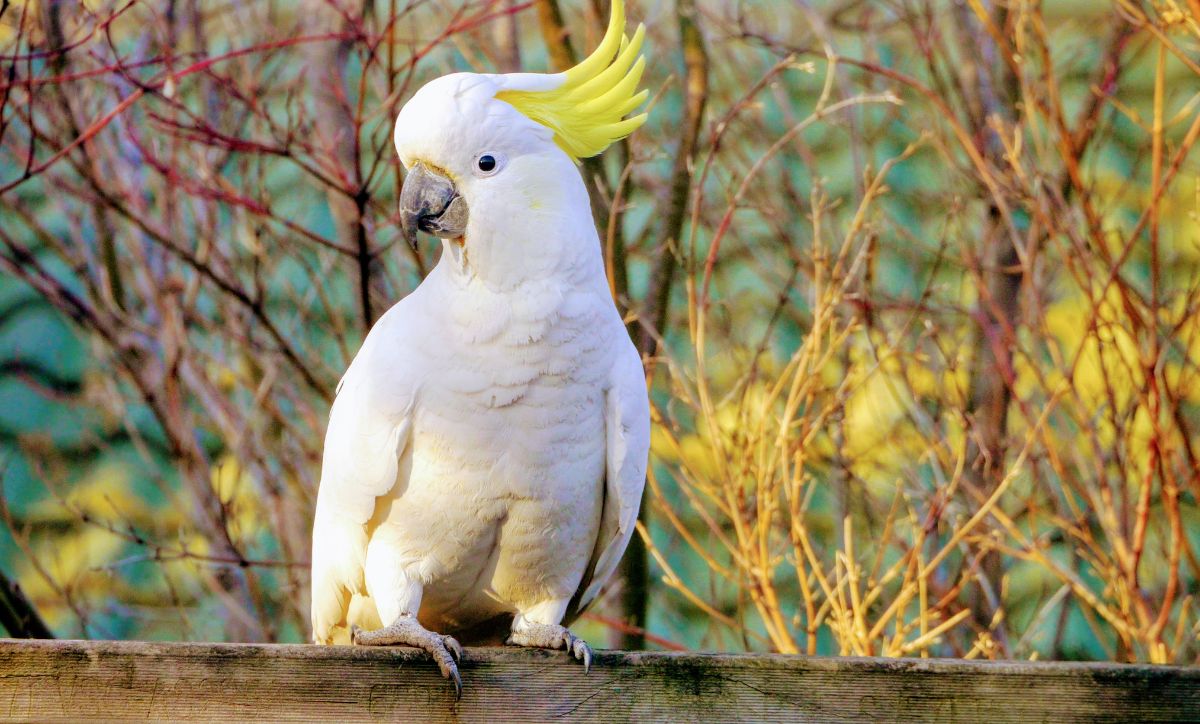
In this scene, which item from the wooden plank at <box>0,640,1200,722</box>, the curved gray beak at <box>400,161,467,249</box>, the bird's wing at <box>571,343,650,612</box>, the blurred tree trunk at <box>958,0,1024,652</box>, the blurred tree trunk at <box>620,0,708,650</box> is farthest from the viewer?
the blurred tree trunk at <box>958,0,1024,652</box>

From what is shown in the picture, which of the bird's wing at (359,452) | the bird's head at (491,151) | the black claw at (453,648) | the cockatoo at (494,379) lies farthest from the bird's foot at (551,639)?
the bird's head at (491,151)

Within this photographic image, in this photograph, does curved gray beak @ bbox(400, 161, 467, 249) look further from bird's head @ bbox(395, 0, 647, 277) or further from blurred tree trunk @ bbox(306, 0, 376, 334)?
blurred tree trunk @ bbox(306, 0, 376, 334)

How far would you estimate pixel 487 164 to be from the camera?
1.89 meters

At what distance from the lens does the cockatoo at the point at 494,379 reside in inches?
73.6

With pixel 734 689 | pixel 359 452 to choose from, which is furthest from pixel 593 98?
pixel 734 689

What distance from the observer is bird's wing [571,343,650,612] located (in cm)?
196

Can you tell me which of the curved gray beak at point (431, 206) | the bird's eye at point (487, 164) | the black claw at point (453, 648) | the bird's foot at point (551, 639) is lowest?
the bird's foot at point (551, 639)

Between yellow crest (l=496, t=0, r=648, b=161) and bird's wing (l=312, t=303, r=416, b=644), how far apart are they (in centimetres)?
37

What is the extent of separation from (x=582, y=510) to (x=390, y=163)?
119cm

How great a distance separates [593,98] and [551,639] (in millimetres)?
811

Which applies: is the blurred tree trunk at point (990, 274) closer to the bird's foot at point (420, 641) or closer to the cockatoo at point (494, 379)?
the cockatoo at point (494, 379)

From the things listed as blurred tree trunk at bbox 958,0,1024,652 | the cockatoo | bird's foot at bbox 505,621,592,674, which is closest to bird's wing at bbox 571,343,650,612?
the cockatoo

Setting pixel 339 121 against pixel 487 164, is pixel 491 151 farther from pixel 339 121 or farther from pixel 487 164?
pixel 339 121

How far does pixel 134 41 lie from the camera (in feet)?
13.3
